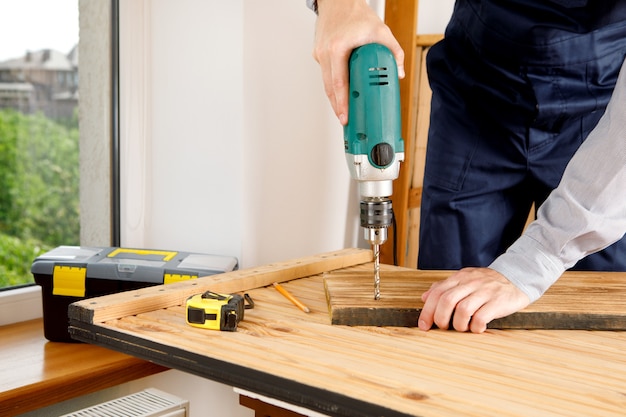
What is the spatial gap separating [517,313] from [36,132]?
140 centimetres

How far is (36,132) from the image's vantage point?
1.84 meters

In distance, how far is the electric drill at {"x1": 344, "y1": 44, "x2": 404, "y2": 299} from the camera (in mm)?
985

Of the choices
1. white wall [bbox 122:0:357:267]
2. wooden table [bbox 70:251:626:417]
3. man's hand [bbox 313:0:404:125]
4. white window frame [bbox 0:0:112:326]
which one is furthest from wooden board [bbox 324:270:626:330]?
white window frame [bbox 0:0:112:326]

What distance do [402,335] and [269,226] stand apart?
0.93 metres

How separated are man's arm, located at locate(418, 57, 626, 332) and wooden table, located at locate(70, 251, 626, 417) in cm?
5

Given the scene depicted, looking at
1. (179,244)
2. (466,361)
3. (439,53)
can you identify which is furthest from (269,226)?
(466,361)

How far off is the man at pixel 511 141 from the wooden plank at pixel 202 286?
8.5 inches

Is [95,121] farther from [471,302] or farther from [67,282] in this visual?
[471,302]

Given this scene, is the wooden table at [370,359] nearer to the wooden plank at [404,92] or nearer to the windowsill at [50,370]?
the windowsill at [50,370]

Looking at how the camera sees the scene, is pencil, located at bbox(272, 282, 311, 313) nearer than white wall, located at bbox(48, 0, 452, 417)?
Yes

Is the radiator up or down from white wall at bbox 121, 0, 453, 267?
down

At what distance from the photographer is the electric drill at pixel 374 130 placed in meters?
0.98

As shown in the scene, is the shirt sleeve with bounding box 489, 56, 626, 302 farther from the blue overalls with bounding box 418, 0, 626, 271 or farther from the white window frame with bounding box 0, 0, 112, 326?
the white window frame with bounding box 0, 0, 112, 326

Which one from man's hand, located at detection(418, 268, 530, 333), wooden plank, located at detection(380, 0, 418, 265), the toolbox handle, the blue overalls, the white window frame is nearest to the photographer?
man's hand, located at detection(418, 268, 530, 333)
